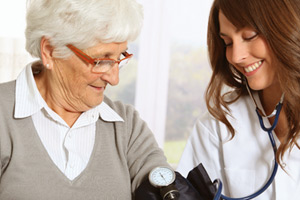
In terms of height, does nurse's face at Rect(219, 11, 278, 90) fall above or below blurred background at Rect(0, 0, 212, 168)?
above

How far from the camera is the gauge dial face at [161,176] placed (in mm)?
1555

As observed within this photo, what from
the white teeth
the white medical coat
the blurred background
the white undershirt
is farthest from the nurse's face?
the blurred background

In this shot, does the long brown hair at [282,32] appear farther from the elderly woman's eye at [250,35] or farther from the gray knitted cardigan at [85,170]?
the gray knitted cardigan at [85,170]

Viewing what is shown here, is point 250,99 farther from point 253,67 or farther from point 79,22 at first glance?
point 79,22

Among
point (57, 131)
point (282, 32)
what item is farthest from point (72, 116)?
point (282, 32)

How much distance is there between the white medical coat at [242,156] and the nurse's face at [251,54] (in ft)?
0.70

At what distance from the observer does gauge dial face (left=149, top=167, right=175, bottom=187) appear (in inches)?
61.2

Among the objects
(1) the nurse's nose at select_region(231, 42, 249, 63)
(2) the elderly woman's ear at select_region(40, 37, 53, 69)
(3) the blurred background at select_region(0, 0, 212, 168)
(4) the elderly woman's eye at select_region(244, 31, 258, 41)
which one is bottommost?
(3) the blurred background at select_region(0, 0, 212, 168)

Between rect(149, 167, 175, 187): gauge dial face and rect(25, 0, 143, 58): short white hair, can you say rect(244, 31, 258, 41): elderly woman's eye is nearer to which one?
rect(25, 0, 143, 58): short white hair

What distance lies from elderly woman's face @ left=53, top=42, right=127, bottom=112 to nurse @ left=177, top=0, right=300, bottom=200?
437mm

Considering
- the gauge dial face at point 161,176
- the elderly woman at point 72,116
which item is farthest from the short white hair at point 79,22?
the gauge dial face at point 161,176

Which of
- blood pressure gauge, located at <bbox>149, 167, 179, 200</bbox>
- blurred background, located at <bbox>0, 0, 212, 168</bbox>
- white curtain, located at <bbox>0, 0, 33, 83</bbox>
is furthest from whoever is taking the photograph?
blurred background, located at <bbox>0, 0, 212, 168</bbox>

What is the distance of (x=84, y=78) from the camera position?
164 centimetres

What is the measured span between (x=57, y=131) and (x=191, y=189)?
0.56m
